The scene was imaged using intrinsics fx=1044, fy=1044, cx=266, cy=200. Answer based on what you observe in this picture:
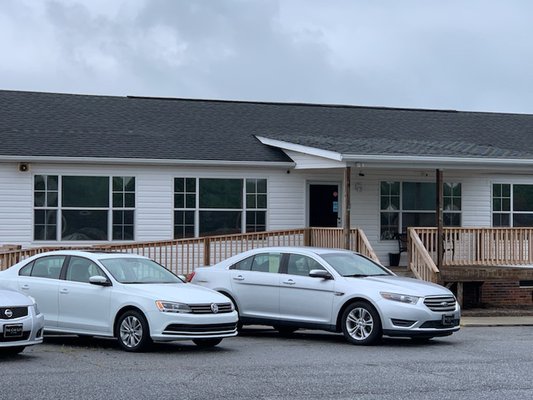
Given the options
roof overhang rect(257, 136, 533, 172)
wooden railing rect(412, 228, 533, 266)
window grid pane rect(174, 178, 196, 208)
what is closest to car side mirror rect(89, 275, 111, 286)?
roof overhang rect(257, 136, 533, 172)

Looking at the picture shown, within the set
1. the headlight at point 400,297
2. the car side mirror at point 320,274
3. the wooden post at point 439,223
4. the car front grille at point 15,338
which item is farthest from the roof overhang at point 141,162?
the car front grille at point 15,338

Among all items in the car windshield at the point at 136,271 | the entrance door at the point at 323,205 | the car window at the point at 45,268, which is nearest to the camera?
the car windshield at the point at 136,271

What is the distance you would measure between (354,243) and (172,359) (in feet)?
33.6

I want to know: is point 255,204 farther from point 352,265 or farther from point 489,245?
point 352,265

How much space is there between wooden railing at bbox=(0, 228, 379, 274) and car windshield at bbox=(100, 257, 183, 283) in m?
6.74

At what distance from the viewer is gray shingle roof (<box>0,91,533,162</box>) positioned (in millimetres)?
24453

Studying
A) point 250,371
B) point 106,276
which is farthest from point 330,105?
point 250,371

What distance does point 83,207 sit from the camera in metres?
24.4

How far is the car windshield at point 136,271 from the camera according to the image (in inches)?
627

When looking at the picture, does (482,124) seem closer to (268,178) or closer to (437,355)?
(268,178)

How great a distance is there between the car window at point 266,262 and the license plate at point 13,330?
524cm

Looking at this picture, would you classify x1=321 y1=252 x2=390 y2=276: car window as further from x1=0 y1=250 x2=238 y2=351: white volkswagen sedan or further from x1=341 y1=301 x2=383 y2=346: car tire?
x1=0 y1=250 x2=238 y2=351: white volkswagen sedan

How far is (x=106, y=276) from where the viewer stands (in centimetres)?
1574

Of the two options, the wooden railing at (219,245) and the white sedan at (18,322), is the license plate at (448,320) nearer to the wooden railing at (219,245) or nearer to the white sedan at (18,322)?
the wooden railing at (219,245)
